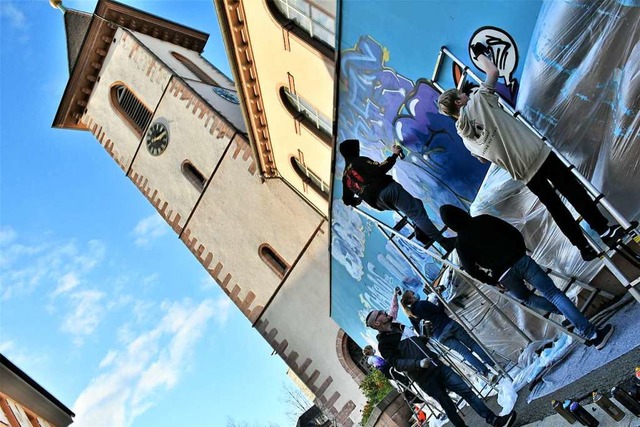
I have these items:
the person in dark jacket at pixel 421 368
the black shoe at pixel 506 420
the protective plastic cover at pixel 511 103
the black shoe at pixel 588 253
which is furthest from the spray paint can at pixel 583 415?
the person in dark jacket at pixel 421 368

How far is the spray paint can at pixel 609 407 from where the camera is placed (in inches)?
125

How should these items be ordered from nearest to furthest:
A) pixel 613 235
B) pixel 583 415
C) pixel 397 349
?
pixel 583 415 → pixel 613 235 → pixel 397 349

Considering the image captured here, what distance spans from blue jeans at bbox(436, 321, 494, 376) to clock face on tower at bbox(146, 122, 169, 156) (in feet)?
44.6

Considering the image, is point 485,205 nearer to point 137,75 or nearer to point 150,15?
point 137,75

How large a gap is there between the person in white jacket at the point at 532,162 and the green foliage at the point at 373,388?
9.56 m

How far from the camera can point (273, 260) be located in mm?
15445

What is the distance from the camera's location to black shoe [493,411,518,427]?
4.62m

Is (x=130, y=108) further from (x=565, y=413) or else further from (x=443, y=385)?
(x=565, y=413)

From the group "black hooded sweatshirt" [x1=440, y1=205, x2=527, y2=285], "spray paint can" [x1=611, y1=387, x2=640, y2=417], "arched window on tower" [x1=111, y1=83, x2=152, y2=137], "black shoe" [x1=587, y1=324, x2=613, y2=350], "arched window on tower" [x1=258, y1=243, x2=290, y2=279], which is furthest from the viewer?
"arched window on tower" [x1=111, y1=83, x2=152, y2=137]

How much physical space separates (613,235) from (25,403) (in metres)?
7.01

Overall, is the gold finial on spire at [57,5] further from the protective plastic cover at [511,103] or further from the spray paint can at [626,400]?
the spray paint can at [626,400]

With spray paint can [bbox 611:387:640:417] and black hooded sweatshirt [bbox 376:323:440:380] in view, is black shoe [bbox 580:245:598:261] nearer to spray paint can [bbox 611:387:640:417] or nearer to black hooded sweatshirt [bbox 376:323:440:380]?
spray paint can [bbox 611:387:640:417]

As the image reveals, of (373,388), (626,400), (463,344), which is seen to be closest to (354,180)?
(463,344)

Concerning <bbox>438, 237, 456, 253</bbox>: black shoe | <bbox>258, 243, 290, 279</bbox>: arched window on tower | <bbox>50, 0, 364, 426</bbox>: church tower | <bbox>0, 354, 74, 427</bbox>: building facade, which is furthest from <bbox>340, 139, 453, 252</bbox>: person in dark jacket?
<bbox>258, 243, 290, 279</bbox>: arched window on tower
